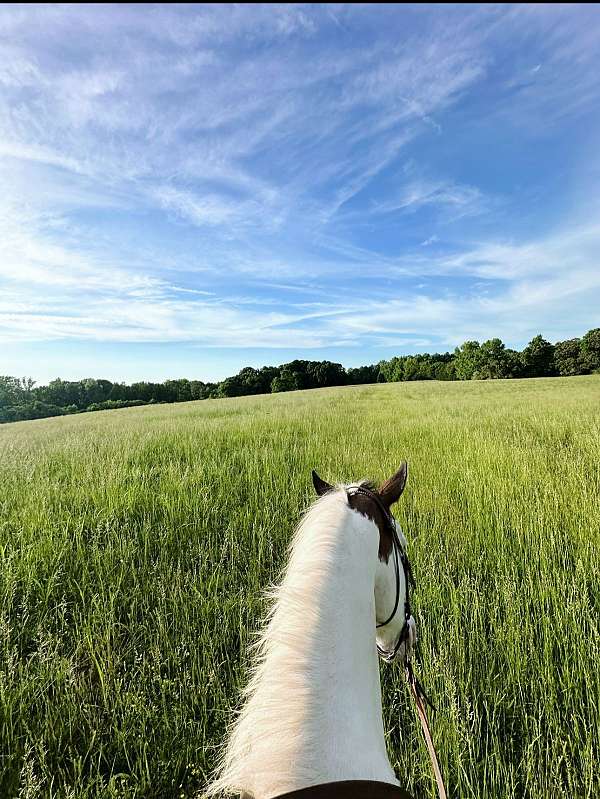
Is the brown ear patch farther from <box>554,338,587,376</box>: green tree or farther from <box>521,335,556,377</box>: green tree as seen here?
<box>554,338,587,376</box>: green tree

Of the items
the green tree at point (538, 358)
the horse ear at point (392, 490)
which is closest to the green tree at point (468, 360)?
the green tree at point (538, 358)

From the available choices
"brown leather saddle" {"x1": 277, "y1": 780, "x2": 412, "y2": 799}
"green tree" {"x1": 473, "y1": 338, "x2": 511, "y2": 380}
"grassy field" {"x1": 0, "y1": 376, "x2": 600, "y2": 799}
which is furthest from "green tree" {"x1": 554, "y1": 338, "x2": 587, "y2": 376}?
"brown leather saddle" {"x1": 277, "y1": 780, "x2": 412, "y2": 799}

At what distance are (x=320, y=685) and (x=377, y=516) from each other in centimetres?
66

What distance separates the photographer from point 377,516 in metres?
1.49

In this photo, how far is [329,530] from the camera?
1236 millimetres

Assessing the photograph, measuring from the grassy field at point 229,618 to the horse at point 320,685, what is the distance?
3.56 feet

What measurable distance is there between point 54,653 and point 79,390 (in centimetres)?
6320

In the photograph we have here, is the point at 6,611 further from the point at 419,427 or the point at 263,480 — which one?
the point at 419,427

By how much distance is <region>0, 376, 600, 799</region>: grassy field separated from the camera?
71.9 inches

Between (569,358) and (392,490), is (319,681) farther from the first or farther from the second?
(569,358)

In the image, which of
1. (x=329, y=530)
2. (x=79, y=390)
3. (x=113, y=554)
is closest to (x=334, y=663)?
(x=329, y=530)

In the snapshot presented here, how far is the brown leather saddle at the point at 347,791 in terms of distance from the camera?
77 cm

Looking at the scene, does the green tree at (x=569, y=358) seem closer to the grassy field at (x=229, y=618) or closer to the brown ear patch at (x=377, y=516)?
the grassy field at (x=229, y=618)

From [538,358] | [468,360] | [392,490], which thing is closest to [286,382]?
[468,360]
